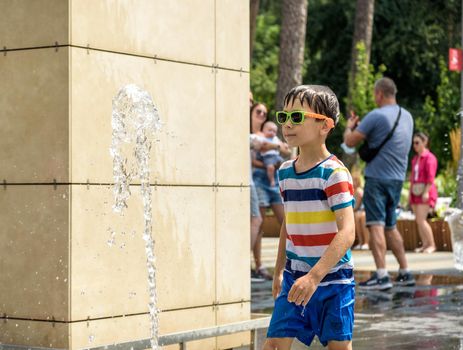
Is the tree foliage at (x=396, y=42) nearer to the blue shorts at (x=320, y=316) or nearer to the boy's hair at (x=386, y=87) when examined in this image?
the boy's hair at (x=386, y=87)

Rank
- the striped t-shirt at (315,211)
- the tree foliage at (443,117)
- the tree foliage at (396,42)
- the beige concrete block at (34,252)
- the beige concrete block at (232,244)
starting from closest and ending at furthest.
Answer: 1. the striped t-shirt at (315,211)
2. the beige concrete block at (34,252)
3. the beige concrete block at (232,244)
4. the tree foliage at (443,117)
5. the tree foliage at (396,42)

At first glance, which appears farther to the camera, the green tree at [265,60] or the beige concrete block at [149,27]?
the green tree at [265,60]

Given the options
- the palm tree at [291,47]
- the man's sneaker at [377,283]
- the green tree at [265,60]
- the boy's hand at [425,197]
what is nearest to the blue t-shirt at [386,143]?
the man's sneaker at [377,283]

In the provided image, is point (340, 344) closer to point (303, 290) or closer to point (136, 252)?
point (303, 290)

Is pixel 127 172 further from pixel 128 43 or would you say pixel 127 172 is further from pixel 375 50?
pixel 375 50

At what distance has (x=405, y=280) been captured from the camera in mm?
13289

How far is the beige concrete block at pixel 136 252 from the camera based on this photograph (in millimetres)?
6645

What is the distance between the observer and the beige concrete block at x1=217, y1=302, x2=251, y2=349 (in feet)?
25.4

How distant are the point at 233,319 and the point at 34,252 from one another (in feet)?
5.39

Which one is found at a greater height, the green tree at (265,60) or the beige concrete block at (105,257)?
the green tree at (265,60)

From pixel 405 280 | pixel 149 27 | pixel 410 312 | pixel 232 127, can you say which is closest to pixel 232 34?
pixel 232 127

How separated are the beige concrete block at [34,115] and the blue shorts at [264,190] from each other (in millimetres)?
7220

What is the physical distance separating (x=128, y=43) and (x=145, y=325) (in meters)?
1.62

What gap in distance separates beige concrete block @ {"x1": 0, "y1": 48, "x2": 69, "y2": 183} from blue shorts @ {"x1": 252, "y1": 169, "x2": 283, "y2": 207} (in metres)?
7.22
